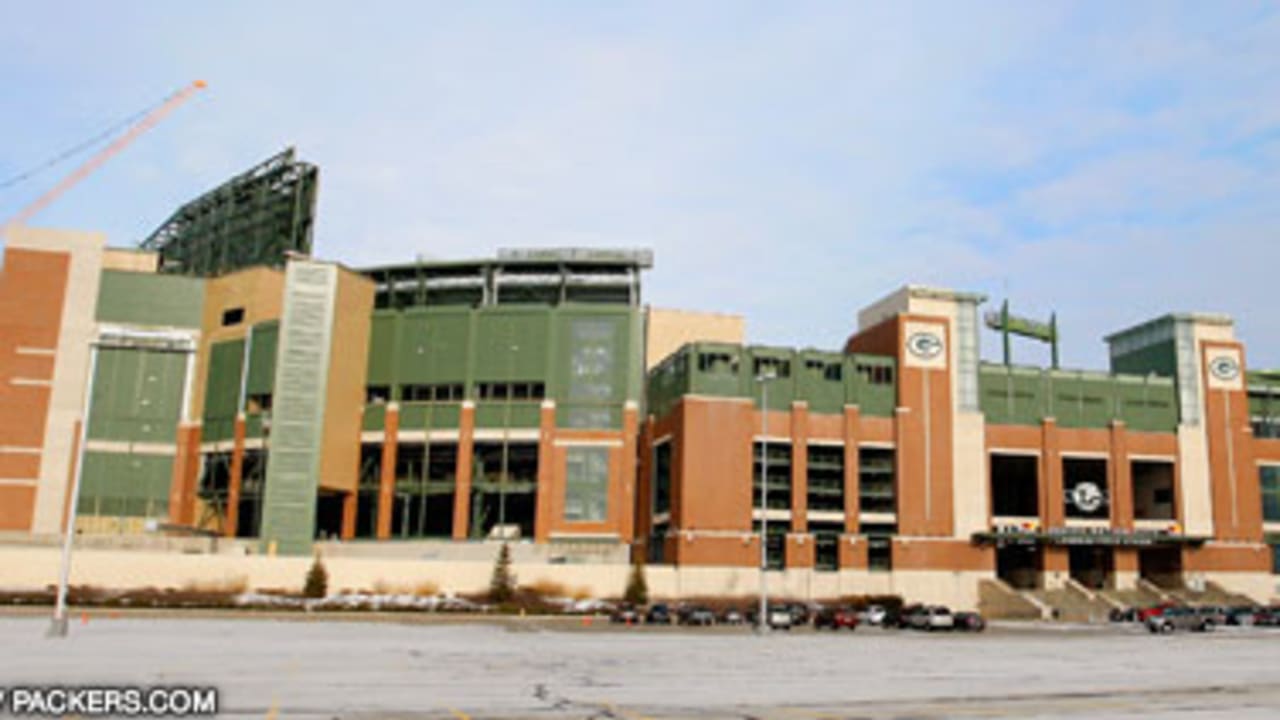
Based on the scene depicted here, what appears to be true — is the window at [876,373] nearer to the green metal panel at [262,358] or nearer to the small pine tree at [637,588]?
the small pine tree at [637,588]

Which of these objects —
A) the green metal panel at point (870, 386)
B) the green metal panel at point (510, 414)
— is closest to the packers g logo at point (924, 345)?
the green metal panel at point (870, 386)

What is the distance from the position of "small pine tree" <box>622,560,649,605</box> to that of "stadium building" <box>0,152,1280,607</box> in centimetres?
334

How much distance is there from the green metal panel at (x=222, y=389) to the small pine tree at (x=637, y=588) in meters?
43.4

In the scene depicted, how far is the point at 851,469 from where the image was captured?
97.2 metres

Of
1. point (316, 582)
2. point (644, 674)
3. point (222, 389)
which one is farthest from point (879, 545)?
point (644, 674)

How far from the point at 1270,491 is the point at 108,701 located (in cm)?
11435

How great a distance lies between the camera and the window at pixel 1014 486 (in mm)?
108625

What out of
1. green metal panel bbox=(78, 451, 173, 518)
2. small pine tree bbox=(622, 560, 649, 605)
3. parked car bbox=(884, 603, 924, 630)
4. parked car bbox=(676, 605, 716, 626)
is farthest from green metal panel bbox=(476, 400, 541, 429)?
parked car bbox=(884, 603, 924, 630)

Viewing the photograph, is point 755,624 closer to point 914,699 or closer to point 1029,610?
point 1029,610

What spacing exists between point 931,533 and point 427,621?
5053cm

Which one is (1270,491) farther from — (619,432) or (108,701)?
(108,701)

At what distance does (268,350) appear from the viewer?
10406 centimetres

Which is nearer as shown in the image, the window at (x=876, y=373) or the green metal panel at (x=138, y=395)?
the window at (x=876, y=373)

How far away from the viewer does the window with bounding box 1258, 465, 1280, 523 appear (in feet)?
352
